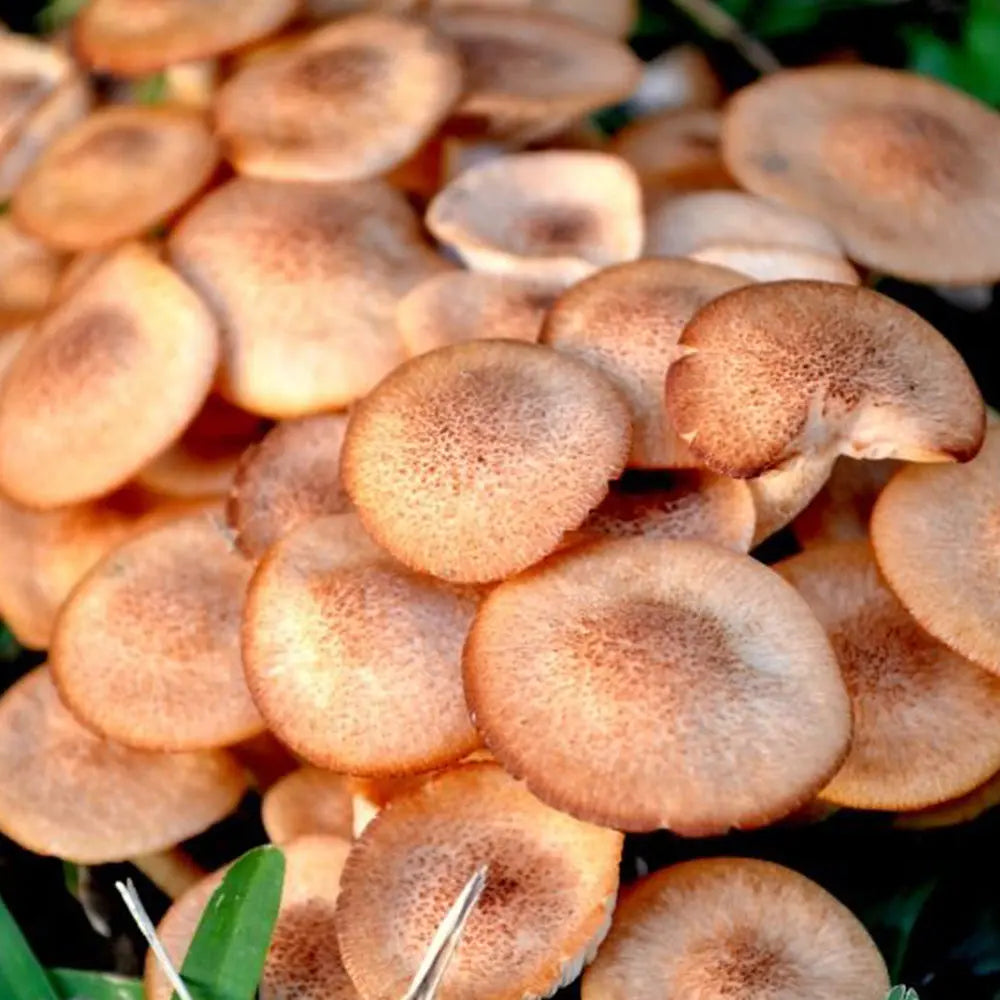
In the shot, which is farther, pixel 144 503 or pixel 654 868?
pixel 144 503

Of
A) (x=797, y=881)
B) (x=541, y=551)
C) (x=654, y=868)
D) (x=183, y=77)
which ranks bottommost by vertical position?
(x=654, y=868)

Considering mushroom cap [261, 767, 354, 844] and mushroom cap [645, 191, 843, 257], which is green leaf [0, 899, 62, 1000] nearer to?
mushroom cap [261, 767, 354, 844]

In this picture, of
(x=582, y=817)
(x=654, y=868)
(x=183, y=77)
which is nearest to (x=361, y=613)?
(x=582, y=817)

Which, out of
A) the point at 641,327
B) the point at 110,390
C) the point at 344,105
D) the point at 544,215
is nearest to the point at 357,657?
the point at 641,327

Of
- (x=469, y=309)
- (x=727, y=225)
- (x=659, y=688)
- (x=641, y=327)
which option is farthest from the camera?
(x=727, y=225)

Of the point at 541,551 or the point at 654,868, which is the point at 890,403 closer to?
the point at 541,551

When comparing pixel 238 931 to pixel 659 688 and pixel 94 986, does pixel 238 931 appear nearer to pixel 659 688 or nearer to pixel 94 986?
pixel 94 986
